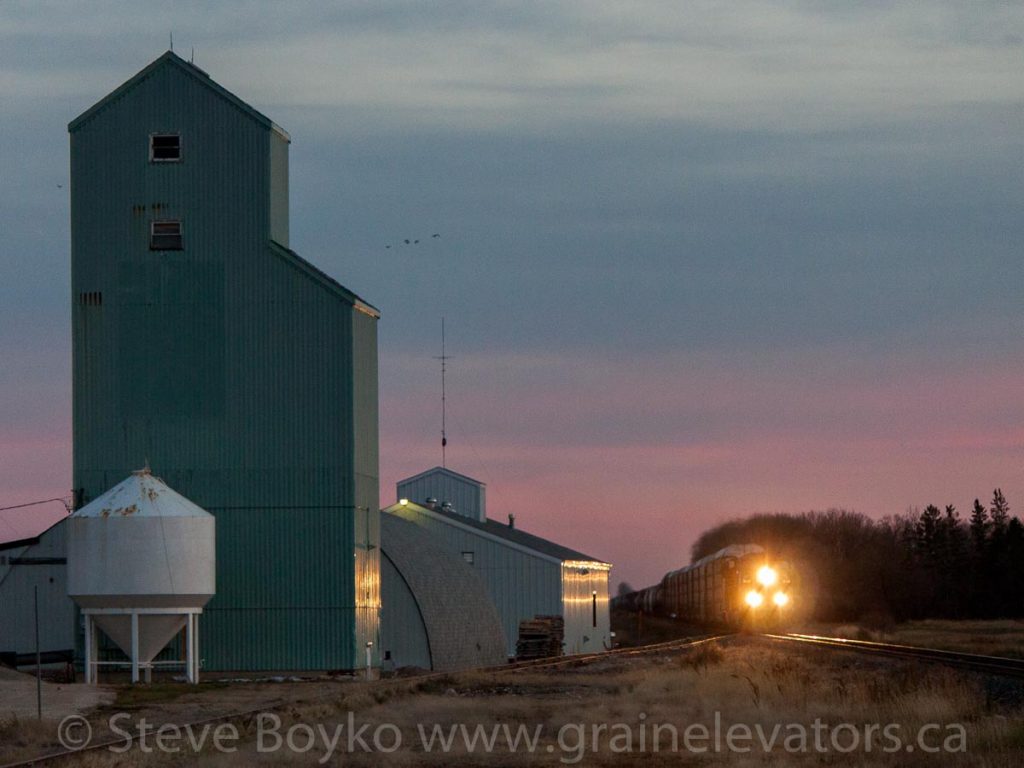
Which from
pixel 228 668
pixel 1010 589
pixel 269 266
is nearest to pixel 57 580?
pixel 228 668

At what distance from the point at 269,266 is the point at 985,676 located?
2078 cm

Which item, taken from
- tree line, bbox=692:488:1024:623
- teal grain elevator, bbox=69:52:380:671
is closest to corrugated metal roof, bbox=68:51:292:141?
teal grain elevator, bbox=69:52:380:671

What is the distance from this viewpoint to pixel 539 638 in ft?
202

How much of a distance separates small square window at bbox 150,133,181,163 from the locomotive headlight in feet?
102

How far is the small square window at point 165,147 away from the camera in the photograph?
41406 millimetres

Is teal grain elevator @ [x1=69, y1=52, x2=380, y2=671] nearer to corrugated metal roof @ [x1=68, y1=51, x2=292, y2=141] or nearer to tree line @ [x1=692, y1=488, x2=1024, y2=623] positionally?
corrugated metal roof @ [x1=68, y1=51, x2=292, y2=141]

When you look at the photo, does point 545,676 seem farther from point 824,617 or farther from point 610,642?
point 824,617

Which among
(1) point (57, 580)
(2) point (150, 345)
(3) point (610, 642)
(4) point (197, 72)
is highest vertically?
(4) point (197, 72)

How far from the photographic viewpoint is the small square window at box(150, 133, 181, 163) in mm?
41406

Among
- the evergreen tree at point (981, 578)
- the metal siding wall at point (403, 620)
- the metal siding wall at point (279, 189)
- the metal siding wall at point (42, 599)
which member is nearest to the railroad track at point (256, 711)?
the metal siding wall at point (403, 620)

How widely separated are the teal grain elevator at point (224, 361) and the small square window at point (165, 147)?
0.04 metres

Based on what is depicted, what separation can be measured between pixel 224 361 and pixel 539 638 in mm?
24552

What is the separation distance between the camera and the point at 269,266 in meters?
41.2

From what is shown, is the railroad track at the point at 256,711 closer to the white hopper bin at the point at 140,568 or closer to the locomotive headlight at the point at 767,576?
the white hopper bin at the point at 140,568
